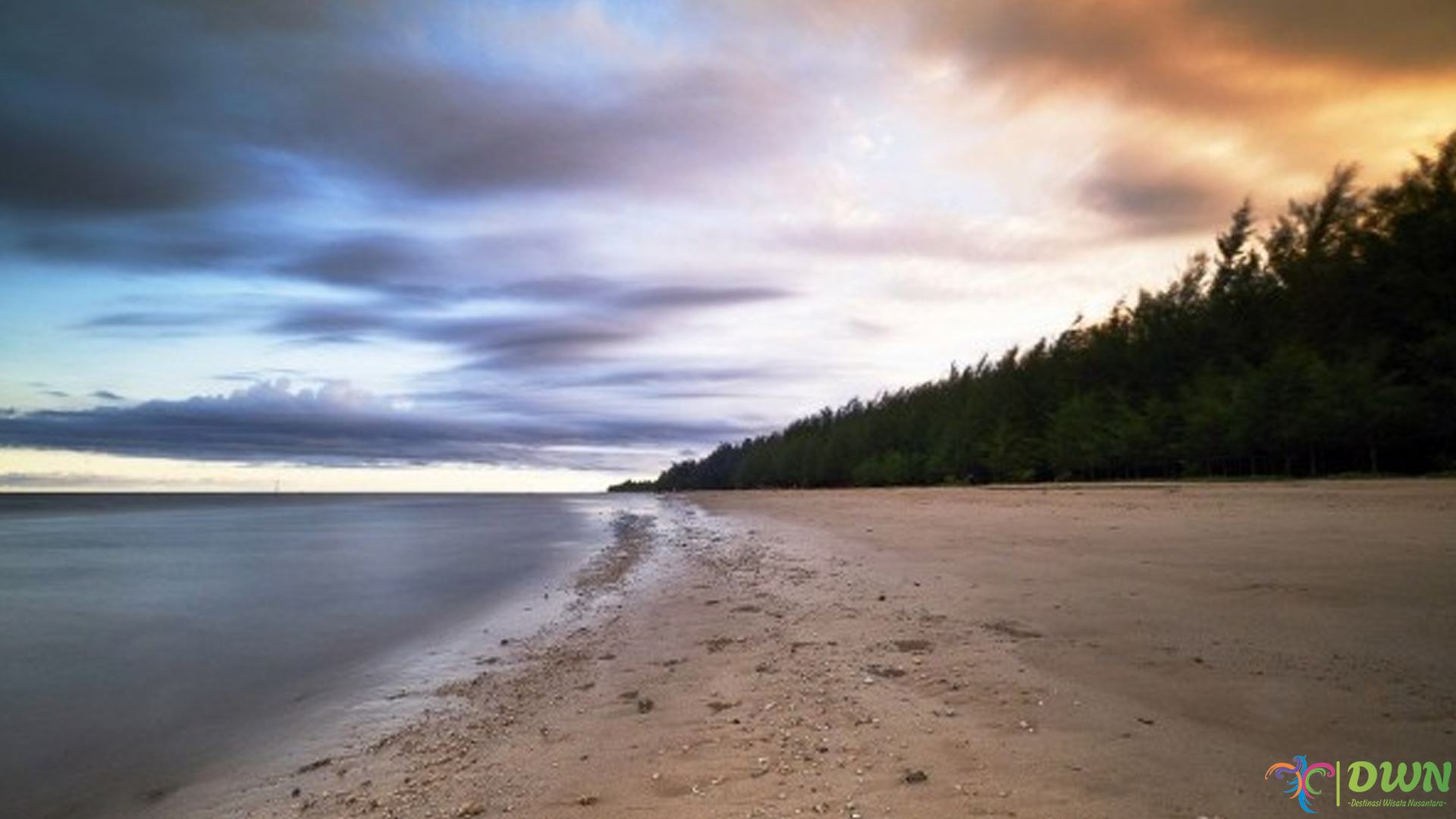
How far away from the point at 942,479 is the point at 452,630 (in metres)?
72.9

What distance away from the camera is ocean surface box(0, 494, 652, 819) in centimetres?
744

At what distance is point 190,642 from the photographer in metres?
13.8

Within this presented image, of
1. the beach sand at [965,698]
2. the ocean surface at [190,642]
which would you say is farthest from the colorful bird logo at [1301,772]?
the ocean surface at [190,642]

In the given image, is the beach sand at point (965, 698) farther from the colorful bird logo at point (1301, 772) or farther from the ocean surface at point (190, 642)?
the ocean surface at point (190, 642)

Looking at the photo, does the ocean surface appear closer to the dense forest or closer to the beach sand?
the beach sand

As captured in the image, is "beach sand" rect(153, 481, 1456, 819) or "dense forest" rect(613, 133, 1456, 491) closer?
"beach sand" rect(153, 481, 1456, 819)

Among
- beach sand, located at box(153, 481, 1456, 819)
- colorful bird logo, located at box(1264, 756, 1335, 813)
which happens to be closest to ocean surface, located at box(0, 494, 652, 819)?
beach sand, located at box(153, 481, 1456, 819)

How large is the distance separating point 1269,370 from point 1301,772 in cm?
4415

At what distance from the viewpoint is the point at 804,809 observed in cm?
427

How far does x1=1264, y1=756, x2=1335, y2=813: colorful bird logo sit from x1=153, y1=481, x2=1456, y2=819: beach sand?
59mm

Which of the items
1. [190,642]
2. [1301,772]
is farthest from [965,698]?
[190,642]

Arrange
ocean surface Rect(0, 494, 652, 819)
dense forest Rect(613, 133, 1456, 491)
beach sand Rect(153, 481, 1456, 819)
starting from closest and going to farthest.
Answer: beach sand Rect(153, 481, 1456, 819)
ocean surface Rect(0, 494, 652, 819)
dense forest Rect(613, 133, 1456, 491)

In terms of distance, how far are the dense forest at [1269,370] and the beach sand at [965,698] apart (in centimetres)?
2817

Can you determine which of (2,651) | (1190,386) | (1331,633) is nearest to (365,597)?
(2,651)
